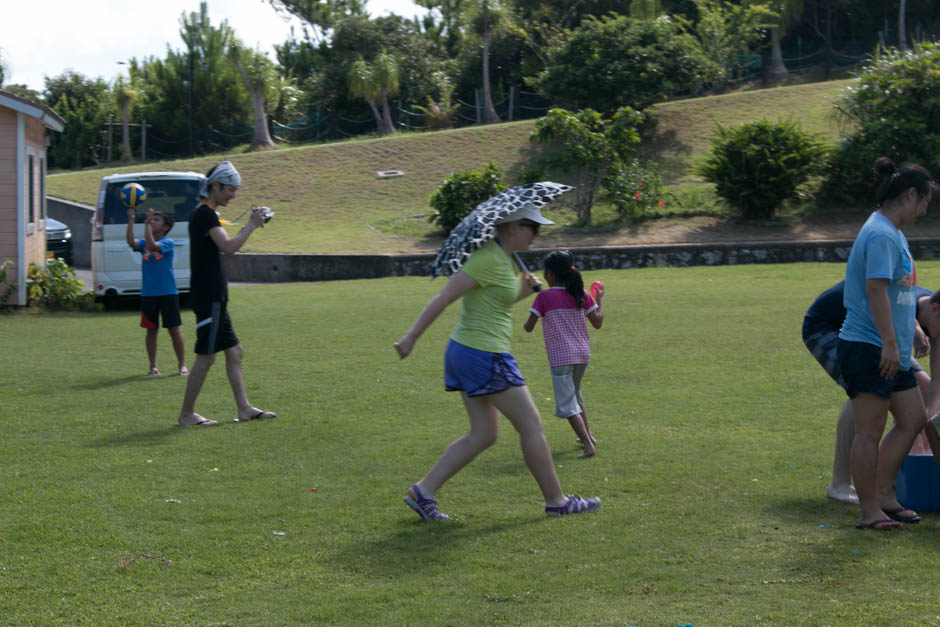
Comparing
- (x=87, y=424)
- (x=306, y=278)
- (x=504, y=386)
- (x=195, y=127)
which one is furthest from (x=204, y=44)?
(x=504, y=386)

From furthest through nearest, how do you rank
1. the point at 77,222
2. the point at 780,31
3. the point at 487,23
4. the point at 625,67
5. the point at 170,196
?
the point at 780,31 → the point at 487,23 → the point at 625,67 → the point at 77,222 → the point at 170,196

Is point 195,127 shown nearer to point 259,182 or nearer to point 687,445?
point 259,182

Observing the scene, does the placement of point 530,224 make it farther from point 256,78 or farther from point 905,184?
point 256,78

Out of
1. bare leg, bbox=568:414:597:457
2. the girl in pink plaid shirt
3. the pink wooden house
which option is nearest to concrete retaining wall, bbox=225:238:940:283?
the pink wooden house

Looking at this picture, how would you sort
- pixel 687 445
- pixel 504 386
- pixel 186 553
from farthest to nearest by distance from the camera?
pixel 687 445, pixel 504 386, pixel 186 553

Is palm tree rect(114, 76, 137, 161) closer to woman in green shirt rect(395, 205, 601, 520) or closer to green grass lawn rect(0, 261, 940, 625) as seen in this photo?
green grass lawn rect(0, 261, 940, 625)

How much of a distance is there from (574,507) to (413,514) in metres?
0.88

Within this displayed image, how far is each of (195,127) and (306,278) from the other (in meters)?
24.8

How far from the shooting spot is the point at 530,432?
207 inches

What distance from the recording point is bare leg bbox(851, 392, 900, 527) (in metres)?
4.97

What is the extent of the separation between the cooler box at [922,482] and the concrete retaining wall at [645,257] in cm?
1646

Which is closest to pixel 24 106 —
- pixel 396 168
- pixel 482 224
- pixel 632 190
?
pixel 482 224

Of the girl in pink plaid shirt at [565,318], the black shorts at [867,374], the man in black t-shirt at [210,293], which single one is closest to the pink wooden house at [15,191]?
the man in black t-shirt at [210,293]

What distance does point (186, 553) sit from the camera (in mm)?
4844
